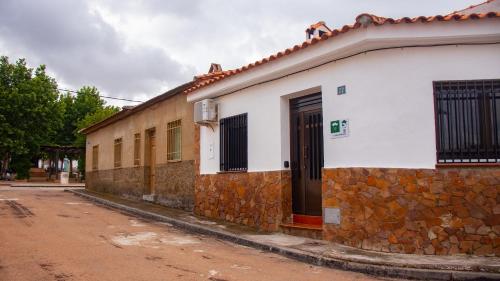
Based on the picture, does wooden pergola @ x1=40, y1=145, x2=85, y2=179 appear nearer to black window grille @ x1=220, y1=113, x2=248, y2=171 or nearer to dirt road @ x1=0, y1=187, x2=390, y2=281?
dirt road @ x1=0, y1=187, x2=390, y2=281

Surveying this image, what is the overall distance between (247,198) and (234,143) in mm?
1376

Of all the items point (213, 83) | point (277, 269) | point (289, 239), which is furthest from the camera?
point (213, 83)

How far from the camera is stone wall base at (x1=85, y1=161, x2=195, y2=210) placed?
41.4 ft

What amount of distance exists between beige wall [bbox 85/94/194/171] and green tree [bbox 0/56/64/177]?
52.7 feet

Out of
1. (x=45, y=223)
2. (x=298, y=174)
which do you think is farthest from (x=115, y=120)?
(x=298, y=174)

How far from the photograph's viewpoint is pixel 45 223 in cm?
1007

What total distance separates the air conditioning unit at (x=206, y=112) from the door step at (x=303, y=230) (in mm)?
3394

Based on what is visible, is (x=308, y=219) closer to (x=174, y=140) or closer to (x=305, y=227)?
(x=305, y=227)

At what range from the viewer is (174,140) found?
45.1 ft

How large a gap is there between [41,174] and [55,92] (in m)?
7.06

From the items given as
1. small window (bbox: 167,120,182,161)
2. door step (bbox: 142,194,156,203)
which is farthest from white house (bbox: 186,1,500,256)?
door step (bbox: 142,194,156,203)

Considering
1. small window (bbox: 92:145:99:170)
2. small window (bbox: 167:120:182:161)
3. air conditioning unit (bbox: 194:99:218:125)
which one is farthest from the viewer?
small window (bbox: 92:145:99:170)

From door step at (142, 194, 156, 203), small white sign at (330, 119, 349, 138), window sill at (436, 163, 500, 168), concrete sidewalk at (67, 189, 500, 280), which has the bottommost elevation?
concrete sidewalk at (67, 189, 500, 280)

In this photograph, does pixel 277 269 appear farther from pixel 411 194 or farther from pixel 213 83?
pixel 213 83
